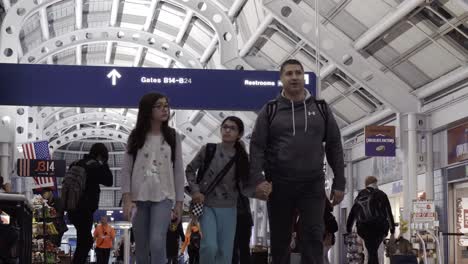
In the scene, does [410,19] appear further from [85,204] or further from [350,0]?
[85,204]

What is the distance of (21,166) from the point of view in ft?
72.9

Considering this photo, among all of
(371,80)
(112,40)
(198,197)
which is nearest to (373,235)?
(198,197)

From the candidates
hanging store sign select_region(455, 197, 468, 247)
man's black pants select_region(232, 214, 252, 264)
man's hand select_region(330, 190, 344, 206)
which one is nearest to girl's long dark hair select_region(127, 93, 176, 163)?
man's hand select_region(330, 190, 344, 206)

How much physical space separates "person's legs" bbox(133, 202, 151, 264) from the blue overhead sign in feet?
37.5

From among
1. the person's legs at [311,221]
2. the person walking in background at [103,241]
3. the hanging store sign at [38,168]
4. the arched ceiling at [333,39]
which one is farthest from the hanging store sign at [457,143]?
the person's legs at [311,221]

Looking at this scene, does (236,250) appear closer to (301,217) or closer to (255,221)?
(301,217)

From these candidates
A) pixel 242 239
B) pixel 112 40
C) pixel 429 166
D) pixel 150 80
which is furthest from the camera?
pixel 112 40

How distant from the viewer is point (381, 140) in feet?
70.0

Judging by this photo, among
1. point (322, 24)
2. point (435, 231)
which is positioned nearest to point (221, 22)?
point (322, 24)

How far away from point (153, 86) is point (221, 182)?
34.8ft

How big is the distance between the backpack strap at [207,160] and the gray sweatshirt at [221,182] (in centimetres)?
2

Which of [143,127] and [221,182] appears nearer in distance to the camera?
[143,127]

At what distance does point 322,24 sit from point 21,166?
878 cm

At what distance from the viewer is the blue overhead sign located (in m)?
17.6
